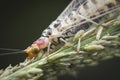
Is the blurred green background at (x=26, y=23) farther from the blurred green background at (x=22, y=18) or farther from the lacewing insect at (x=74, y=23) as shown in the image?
the lacewing insect at (x=74, y=23)

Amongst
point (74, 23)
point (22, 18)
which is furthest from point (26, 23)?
point (74, 23)

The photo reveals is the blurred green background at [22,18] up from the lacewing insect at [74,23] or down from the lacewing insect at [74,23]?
up

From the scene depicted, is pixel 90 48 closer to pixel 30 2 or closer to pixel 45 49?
pixel 45 49

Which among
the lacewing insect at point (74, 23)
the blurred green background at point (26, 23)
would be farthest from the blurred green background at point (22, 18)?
the lacewing insect at point (74, 23)

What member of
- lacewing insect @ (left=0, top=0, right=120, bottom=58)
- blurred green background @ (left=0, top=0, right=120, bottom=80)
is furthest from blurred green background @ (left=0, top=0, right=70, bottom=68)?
lacewing insect @ (left=0, top=0, right=120, bottom=58)

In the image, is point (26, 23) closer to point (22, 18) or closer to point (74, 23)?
point (22, 18)

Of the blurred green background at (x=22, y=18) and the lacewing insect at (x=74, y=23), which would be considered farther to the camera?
the blurred green background at (x=22, y=18)

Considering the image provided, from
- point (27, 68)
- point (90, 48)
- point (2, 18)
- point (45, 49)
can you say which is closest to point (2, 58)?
point (2, 18)
